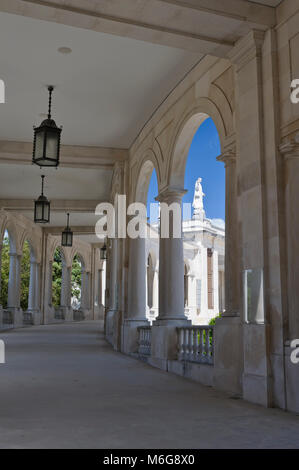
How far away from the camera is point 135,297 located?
15.0 m

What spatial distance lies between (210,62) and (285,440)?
7105 mm

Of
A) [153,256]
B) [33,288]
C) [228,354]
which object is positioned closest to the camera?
[228,354]

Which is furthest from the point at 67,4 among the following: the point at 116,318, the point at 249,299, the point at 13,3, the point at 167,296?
the point at 116,318

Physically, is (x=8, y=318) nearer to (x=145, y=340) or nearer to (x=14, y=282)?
(x=14, y=282)

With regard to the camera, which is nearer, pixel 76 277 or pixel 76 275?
pixel 76 275

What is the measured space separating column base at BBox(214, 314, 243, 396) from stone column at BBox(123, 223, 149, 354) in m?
6.24

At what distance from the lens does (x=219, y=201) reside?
52250 mm

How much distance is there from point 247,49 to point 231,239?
3.06 metres

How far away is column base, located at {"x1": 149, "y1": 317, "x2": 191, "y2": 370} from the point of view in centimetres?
1150

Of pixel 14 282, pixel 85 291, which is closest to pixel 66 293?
pixel 85 291

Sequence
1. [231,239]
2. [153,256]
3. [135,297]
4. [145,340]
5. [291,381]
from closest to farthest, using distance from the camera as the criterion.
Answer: [291,381]
[231,239]
[145,340]
[135,297]
[153,256]

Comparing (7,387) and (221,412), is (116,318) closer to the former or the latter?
(7,387)

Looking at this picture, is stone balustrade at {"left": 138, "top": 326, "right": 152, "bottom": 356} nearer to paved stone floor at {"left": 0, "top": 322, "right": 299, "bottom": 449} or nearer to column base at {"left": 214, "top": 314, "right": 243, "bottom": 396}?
paved stone floor at {"left": 0, "top": 322, "right": 299, "bottom": 449}

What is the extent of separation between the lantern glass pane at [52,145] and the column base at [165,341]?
461 centimetres
